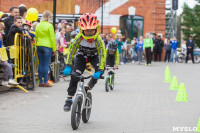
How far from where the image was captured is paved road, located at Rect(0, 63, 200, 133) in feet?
23.0

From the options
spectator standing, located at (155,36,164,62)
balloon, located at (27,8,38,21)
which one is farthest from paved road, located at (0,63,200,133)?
spectator standing, located at (155,36,164,62)

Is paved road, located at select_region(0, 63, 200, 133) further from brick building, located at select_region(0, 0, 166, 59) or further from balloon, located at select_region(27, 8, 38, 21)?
brick building, located at select_region(0, 0, 166, 59)

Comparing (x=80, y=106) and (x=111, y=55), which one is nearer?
(x=80, y=106)

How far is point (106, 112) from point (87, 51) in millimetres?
1710

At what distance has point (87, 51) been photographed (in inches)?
293

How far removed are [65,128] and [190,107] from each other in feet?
11.9

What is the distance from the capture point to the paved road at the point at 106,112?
7012 mm

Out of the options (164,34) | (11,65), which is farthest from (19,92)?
(164,34)

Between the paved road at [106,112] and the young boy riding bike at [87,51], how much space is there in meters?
0.61

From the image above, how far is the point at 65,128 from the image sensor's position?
6.93 m

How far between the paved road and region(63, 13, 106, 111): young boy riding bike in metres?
0.61

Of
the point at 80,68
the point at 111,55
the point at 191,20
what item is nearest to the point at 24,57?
the point at 111,55

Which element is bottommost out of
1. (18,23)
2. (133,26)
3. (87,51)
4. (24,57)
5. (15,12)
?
(24,57)

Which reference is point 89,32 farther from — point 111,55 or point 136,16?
point 136,16
